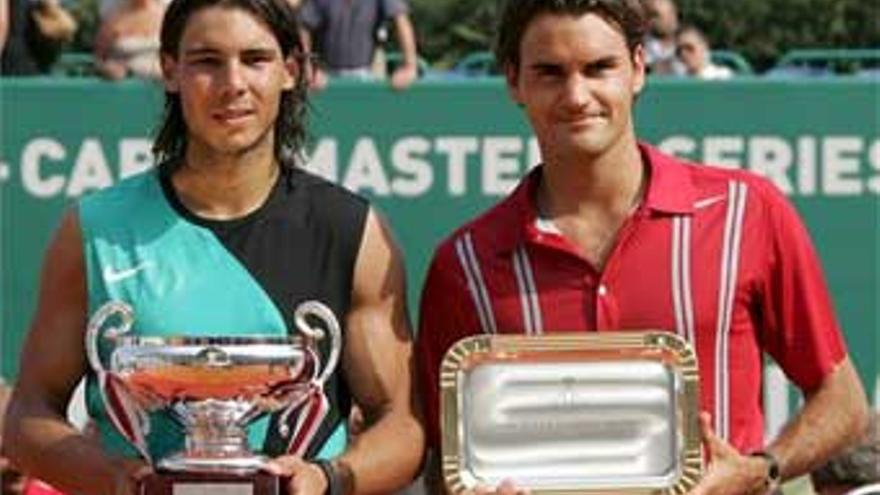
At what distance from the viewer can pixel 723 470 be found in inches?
151

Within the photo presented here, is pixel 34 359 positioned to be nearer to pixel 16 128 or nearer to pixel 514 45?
pixel 514 45

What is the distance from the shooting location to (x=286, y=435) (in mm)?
4074

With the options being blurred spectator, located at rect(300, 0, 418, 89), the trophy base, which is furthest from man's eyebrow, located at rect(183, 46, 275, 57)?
blurred spectator, located at rect(300, 0, 418, 89)

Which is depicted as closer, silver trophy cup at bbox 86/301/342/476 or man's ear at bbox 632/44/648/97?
silver trophy cup at bbox 86/301/342/476

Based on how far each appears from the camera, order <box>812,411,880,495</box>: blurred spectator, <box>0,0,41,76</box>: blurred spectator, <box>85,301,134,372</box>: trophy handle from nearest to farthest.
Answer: <box>85,301,134,372</box>: trophy handle, <box>812,411,880,495</box>: blurred spectator, <box>0,0,41,76</box>: blurred spectator

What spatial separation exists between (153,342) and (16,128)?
5.79 meters

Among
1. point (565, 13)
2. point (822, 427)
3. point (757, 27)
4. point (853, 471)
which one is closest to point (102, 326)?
point (565, 13)

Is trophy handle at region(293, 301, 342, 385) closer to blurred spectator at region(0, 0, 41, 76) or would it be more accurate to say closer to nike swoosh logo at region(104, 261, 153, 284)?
nike swoosh logo at region(104, 261, 153, 284)

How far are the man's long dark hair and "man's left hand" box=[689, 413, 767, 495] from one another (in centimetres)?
77

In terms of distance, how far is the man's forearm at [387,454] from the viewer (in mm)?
4047

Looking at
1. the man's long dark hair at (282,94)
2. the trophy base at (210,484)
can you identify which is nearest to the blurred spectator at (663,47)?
the man's long dark hair at (282,94)

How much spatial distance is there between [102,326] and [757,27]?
8.90 m

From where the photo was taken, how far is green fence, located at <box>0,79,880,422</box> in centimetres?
945

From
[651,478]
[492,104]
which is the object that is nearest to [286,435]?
[651,478]
